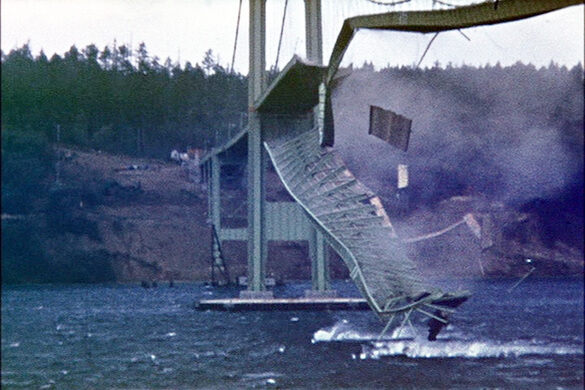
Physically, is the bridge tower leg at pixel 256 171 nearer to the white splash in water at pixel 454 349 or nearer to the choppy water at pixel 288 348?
the choppy water at pixel 288 348

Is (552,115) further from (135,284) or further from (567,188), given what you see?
(135,284)

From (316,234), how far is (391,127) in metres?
31.9

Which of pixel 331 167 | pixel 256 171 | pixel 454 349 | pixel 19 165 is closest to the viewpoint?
pixel 19 165

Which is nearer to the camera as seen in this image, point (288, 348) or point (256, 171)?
point (288, 348)

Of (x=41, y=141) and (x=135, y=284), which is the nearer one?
(x=41, y=141)

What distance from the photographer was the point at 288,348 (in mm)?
32656

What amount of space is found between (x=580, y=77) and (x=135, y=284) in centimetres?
7965

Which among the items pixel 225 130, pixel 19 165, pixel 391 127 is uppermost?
pixel 225 130

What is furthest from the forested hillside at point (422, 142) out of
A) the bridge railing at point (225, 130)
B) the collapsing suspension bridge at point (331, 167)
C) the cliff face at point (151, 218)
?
the cliff face at point (151, 218)

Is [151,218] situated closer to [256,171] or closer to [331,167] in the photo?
[256,171]

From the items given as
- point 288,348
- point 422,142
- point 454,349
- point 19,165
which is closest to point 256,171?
point 288,348

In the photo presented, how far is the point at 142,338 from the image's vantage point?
35188 millimetres

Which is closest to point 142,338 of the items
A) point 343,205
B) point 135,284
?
point 343,205

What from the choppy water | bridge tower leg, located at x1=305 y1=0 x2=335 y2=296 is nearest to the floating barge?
the choppy water
